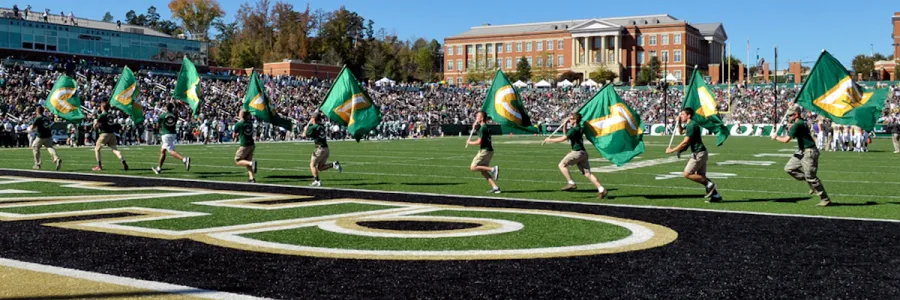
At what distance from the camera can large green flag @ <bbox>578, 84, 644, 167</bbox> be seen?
15.0 meters

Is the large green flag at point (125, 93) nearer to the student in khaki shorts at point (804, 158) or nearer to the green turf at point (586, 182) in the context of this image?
the green turf at point (586, 182)

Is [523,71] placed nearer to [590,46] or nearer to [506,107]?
[590,46]

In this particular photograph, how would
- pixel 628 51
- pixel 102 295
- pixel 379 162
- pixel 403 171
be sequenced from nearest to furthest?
1. pixel 102 295
2. pixel 403 171
3. pixel 379 162
4. pixel 628 51

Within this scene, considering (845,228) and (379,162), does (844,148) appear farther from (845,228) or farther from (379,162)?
(845,228)

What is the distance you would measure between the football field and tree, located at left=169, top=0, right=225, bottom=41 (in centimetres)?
9617

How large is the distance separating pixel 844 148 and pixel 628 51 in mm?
94758

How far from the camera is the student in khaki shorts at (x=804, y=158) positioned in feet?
42.2

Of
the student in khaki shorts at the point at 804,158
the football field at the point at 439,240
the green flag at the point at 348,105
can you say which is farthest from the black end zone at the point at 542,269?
the green flag at the point at 348,105

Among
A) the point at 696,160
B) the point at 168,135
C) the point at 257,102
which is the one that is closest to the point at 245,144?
the point at 257,102

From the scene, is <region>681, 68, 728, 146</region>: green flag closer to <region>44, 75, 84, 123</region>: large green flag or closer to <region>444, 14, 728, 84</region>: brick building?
Result: <region>44, 75, 84, 123</region>: large green flag

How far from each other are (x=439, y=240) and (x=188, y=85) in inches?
586

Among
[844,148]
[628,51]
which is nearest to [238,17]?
[628,51]

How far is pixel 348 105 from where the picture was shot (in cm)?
1792

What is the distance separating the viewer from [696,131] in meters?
13.6
